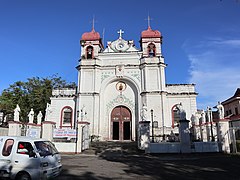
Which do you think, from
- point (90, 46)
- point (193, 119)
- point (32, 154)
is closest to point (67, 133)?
point (32, 154)

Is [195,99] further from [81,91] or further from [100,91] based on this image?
[81,91]

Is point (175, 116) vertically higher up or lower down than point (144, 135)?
higher up

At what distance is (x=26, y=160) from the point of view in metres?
6.02

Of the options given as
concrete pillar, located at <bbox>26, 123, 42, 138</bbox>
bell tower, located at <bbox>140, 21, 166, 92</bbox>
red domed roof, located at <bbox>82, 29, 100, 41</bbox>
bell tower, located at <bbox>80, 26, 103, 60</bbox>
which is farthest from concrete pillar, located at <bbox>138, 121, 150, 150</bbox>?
red domed roof, located at <bbox>82, 29, 100, 41</bbox>

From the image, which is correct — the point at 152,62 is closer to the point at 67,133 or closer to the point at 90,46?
the point at 90,46

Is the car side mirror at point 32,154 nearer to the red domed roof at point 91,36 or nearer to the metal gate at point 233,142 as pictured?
the metal gate at point 233,142

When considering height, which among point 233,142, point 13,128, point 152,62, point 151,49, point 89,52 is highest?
point 151,49

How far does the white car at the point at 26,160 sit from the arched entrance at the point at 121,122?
17.0 m

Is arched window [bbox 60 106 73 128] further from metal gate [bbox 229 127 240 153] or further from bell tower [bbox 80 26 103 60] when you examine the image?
metal gate [bbox 229 127 240 153]

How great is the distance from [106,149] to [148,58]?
1268 centimetres

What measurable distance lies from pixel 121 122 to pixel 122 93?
3595 millimetres

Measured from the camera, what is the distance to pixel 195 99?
2383cm

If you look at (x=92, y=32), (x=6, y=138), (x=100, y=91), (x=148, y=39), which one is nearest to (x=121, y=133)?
(x=100, y=91)

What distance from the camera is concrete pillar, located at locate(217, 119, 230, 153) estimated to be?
1434 cm
